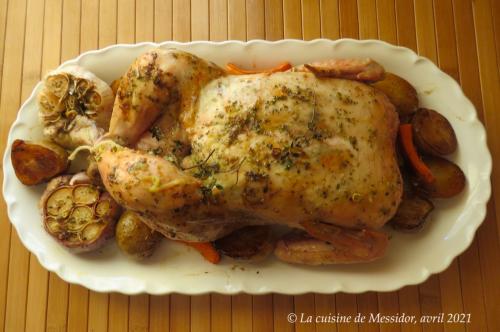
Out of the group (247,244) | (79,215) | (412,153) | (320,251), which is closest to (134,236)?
(79,215)

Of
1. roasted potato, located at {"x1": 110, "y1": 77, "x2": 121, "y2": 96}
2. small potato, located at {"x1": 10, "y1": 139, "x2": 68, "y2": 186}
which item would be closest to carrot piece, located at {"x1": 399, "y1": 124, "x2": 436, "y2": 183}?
roasted potato, located at {"x1": 110, "y1": 77, "x2": 121, "y2": 96}

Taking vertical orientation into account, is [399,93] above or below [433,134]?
above

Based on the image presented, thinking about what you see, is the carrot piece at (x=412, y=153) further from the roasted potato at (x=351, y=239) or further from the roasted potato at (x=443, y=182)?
the roasted potato at (x=351, y=239)

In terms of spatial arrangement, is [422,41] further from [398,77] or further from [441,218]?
[441,218]

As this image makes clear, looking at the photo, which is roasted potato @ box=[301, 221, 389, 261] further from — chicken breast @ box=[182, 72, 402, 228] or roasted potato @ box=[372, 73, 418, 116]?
roasted potato @ box=[372, 73, 418, 116]

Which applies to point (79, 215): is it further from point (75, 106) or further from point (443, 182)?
point (443, 182)

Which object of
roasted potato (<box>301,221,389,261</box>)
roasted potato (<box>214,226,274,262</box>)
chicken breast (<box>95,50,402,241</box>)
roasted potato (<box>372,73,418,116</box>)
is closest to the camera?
chicken breast (<box>95,50,402,241</box>)

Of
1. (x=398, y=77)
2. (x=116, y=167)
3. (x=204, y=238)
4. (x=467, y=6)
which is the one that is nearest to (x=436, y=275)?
(x=398, y=77)
